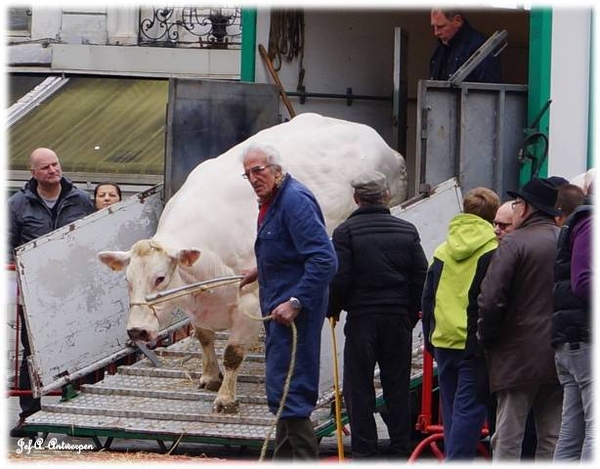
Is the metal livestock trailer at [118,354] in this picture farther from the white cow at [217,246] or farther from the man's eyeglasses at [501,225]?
the man's eyeglasses at [501,225]

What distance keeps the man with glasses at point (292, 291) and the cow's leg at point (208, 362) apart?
9.36 ft

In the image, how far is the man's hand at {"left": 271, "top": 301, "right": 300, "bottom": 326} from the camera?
8.27m

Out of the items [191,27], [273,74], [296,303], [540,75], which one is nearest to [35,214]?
[273,74]

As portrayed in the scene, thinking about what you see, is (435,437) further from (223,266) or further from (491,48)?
(491,48)

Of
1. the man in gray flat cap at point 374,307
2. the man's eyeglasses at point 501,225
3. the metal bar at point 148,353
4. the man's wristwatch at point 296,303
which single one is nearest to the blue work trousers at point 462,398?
the man in gray flat cap at point 374,307

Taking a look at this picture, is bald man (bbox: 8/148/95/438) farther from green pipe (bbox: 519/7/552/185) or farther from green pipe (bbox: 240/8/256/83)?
green pipe (bbox: 519/7/552/185)


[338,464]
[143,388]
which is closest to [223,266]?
[143,388]

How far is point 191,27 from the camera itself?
22953mm

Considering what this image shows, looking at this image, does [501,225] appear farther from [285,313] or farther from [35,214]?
[35,214]

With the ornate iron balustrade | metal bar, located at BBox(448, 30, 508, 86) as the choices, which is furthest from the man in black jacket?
the ornate iron balustrade

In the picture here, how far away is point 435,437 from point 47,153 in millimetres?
4090

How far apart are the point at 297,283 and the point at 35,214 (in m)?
4.21

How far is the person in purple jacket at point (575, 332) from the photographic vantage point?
A: 795cm

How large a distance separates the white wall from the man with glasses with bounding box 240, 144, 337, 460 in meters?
3.51
